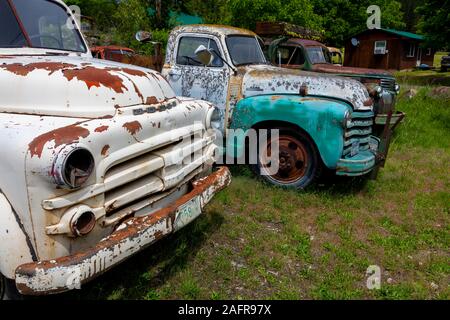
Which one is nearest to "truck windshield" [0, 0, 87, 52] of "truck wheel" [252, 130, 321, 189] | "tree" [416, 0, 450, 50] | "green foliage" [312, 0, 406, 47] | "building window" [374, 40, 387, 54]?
"truck wheel" [252, 130, 321, 189]

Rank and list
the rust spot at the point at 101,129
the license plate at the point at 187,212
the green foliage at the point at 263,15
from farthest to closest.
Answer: the green foliage at the point at 263,15 < the license plate at the point at 187,212 < the rust spot at the point at 101,129

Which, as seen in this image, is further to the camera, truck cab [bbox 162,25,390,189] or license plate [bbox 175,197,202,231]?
truck cab [bbox 162,25,390,189]

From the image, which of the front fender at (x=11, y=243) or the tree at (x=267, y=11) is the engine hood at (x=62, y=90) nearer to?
the front fender at (x=11, y=243)

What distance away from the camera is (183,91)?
5.34m

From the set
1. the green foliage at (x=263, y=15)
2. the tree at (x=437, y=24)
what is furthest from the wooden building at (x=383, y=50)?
the tree at (x=437, y=24)

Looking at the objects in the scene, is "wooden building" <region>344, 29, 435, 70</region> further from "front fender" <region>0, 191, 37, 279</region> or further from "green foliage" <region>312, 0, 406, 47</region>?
"front fender" <region>0, 191, 37, 279</region>

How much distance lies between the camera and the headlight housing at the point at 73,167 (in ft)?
6.72

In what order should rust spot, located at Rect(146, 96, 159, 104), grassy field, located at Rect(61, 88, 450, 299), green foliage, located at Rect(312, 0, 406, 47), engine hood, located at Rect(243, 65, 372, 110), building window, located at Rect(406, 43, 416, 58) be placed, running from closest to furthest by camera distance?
1. rust spot, located at Rect(146, 96, 159, 104)
2. grassy field, located at Rect(61, 88, 450, 299)
3. engine hood, located at Rect(243, 65, 372, 110)
4. green foliage, located at Rect(312, 0, 406, 47)
5. building window, located at Rect(406, 43, 416, 58)

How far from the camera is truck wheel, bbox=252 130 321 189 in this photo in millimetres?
4863

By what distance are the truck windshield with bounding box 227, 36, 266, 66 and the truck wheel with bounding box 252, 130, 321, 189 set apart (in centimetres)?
115

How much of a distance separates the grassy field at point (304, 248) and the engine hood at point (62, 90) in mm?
1288

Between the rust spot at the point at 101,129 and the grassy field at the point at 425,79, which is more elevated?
the rust spot at the point at 101,129
